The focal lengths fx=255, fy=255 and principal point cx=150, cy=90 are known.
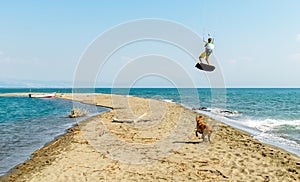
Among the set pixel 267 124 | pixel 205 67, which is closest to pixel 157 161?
pixel 205 67

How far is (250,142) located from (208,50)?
22.6ft

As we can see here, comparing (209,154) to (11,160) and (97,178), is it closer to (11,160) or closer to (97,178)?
(97,178)

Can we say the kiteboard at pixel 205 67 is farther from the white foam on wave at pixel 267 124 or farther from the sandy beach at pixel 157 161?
the white foam on wave at pixel 267 124

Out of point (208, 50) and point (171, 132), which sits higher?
point (208, 50)

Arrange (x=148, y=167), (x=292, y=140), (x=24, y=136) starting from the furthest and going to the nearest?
(x=24, y=136) < (x=292, y=140) < (x=148, y=167)

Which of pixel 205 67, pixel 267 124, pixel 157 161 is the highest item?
pixel 205 67

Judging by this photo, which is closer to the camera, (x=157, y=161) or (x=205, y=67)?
(x=157, y=161)

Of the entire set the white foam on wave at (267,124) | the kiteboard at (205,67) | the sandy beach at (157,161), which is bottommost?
the white foam on wave at (267,124)

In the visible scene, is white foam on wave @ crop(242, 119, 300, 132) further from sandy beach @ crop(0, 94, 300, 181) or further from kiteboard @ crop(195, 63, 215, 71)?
kiteboard @ crop(195, 63, 215, 71)

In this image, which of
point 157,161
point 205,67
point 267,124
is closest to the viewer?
point 157,161

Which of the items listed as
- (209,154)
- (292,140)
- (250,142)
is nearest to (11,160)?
(209,154)

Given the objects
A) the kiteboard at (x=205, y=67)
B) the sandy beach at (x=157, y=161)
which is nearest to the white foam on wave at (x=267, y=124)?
the sandy beach at (x=157, y=161)

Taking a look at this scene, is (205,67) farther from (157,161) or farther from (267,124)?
(267,124)

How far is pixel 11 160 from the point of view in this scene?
11.6 meters
